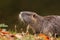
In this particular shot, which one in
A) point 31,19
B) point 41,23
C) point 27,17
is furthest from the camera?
point 41,23

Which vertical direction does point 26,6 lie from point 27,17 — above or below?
below

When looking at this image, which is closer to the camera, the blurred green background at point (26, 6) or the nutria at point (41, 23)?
the nutria at point (41, 23)

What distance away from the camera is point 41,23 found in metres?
9.03

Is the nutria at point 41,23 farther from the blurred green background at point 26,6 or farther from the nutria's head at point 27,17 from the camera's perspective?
the blurred green background at point 26,6

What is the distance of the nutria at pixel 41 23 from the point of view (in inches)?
339

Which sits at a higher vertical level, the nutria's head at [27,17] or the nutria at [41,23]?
the nutria's head at [27,17]

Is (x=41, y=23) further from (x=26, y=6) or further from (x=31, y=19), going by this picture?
(x=26, y=6)

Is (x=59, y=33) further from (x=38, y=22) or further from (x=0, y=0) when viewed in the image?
(x=0, y=0)

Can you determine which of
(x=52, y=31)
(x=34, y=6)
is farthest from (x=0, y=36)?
(x=34, y=6)

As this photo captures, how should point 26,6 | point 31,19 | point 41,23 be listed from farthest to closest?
point 26,6 → point 41,23 → point 31,19

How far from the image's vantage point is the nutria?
8.60m

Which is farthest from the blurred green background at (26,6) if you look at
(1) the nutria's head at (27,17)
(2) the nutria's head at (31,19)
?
(1) the nutria's head at (27,17)

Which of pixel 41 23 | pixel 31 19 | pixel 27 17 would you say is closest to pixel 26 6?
pixel 41 23

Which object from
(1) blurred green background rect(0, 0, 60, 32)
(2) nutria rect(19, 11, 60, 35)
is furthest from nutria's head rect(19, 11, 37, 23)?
(1) blurred green background rect(0, 0, 60, 32)
